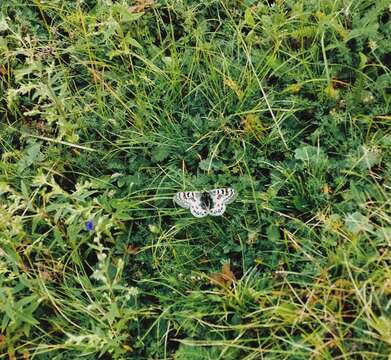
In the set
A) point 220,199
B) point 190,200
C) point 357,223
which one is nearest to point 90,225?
point 190,200

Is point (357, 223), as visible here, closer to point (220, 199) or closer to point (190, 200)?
point (220, 199)

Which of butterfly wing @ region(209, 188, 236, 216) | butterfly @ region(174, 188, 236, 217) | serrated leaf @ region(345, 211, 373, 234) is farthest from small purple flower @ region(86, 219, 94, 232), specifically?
serrated leaf @ region(345, 211, 373, 234)

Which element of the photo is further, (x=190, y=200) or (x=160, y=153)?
(x=160, y=153)

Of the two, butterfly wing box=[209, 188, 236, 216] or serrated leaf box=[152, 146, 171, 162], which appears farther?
serrated leaf box=[152, 146, 171, 162]

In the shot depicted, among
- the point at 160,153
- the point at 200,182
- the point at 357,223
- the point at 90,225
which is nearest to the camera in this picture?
the point at 357,223

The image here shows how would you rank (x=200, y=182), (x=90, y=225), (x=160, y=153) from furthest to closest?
1. (x=160, y=153)
2. (x=200, y=182)
3. (x=90, y=225)

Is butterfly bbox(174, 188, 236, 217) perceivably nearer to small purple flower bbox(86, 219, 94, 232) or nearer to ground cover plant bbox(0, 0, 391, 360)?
ground cover plant bbox(0, 0, 391, 360)

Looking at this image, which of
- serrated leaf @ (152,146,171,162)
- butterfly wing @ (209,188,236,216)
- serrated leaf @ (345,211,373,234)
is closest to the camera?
serrated leaf @ (345,211,373,234)
